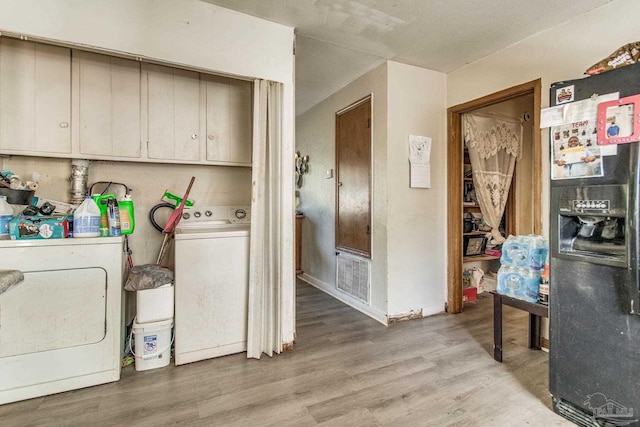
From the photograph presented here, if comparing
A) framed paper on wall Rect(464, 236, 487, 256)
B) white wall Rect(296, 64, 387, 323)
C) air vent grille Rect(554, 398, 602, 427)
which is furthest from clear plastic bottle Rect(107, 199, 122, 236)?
framed paper on wall Rect(464, 236, 487, 256)

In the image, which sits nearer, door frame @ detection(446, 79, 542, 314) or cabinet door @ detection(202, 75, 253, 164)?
cabinet door @ detection(202, 75, 253, 164)

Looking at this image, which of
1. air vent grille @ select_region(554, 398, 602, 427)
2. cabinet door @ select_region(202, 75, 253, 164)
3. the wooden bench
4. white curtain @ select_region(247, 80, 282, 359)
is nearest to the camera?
air vent grille @ select_region(554, 398, 602, 427)

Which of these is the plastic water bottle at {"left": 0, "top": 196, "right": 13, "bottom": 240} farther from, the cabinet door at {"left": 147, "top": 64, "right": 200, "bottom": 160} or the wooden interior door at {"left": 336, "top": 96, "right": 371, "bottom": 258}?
the wooden interior door at {"left": 336, "top": 96, "right": 371, "bottom": 258}

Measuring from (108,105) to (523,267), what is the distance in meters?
3.21

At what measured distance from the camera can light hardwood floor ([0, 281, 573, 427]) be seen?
5.39 feet

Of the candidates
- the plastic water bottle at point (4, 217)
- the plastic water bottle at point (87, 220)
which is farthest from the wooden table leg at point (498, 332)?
the plastic water bottle at point (4, 217)

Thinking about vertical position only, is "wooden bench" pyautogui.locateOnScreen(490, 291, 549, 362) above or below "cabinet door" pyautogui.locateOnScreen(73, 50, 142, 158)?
below

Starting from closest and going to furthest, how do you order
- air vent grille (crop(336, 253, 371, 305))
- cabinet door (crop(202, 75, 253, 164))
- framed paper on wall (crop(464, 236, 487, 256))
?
cabinet door (crop(202, 75, 253, 164)), air vent grille (crop(336, 253, 371, 305)), framed paper on wall (crop(464, 236, 487, 256))

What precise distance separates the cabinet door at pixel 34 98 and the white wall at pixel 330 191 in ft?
8.31

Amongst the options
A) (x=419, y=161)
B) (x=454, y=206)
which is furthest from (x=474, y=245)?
(x=419, y=161)

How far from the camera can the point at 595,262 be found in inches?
59.8

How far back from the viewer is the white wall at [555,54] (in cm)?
202

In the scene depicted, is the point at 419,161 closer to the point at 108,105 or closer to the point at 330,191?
the point at 330,191

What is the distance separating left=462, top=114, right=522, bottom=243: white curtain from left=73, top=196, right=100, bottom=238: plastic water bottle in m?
3.53
